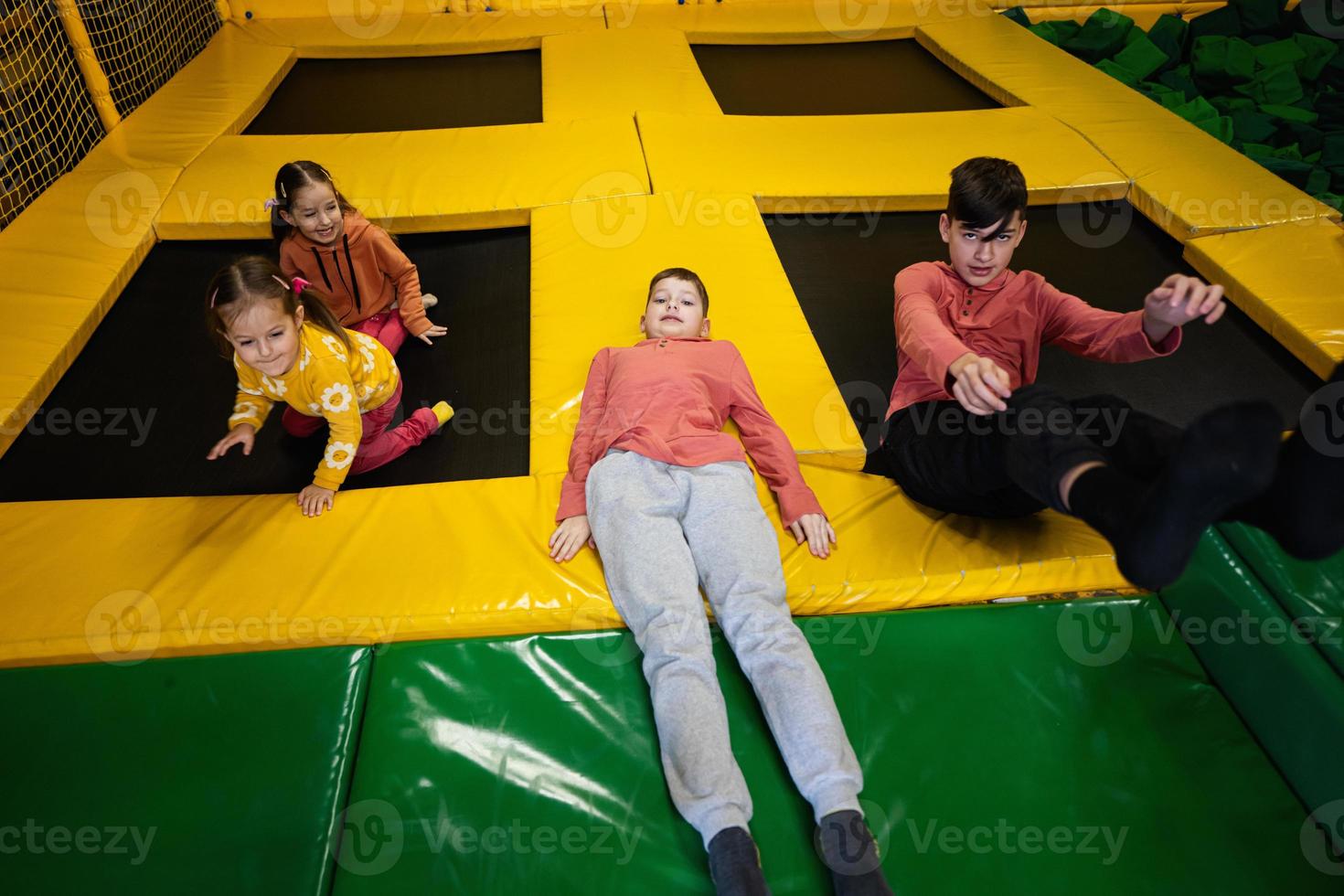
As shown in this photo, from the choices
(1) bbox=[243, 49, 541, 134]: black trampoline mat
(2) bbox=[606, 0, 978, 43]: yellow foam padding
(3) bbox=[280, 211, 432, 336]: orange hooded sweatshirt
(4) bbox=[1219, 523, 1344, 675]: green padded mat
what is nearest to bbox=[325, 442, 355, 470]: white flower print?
(3) bbox=[280, 211, 432, 336]: orange hooded sweatshirt

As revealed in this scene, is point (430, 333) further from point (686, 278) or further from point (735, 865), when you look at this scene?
point (735, 865)

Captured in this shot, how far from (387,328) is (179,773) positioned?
1.31 metres

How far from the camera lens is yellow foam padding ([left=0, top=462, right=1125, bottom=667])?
5.07 ft

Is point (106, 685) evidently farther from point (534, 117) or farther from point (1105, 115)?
point (1105, 115)

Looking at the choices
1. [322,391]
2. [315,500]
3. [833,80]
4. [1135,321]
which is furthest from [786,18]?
[315,500]

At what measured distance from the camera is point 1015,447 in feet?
4.41

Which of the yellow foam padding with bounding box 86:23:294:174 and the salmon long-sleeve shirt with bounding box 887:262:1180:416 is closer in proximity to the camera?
the salmon long-sleeve shirt with bounding box 887:262:1180:416

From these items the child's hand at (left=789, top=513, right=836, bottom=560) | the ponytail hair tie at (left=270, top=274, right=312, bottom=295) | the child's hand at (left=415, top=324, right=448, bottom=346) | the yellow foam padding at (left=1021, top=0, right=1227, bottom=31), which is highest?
the ponytail hair tie at (left=270, top=274, right=312, bottom=295)

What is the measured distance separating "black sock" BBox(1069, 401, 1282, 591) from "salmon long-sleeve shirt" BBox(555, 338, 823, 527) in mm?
678

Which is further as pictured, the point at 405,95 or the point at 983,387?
the point at 405,95

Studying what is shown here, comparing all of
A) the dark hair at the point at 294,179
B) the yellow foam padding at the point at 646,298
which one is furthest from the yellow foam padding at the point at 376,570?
the dark hair at the point at 294,179

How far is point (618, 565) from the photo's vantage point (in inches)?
60.2

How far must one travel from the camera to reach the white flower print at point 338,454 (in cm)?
172

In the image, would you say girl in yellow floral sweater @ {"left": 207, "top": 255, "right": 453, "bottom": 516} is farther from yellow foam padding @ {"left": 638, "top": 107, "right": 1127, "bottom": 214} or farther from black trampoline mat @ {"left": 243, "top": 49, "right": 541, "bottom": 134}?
black trampoline mat @ {"left": 243, "top": 49, "right": 541, "bottom": 134}
